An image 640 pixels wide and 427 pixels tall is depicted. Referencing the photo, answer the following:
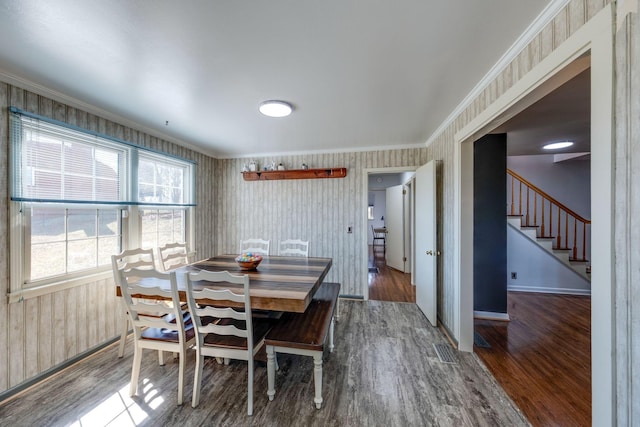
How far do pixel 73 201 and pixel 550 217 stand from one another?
22.8 ft

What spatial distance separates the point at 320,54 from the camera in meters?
1.52

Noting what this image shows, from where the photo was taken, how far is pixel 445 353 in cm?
231

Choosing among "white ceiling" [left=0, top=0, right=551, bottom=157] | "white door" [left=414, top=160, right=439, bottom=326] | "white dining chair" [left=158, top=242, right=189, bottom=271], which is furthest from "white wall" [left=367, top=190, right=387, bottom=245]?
"white dining chair" [left=158, top=242, right=189, bottom=271]

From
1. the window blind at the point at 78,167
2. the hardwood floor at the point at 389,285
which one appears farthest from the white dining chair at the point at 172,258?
the hardwood floor at the point at 389,285

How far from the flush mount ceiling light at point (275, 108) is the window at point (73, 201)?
1734 mm

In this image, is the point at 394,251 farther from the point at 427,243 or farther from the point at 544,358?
the point at 544,358

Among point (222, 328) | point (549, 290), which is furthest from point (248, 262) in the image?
point (549, 290)

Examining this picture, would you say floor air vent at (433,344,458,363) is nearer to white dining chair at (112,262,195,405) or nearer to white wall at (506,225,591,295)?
white dining chair at (112,262,195,405)

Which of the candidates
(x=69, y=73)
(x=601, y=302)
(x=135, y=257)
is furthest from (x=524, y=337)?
(x=69, y=73)

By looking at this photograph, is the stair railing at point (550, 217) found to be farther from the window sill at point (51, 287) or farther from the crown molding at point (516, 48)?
the window sill at point (51, 287)

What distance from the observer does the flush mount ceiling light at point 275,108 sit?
2154mm

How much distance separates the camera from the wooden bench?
1.64 m

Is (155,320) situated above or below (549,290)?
above

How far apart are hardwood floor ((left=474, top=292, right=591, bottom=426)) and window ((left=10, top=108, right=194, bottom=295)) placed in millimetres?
3968
